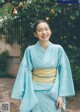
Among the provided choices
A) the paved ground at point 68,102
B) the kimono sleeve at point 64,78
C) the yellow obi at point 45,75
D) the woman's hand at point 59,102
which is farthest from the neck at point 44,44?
the paved ground at point 68,102

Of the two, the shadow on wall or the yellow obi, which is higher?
the yellow obi

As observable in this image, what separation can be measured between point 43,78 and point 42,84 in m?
0.07

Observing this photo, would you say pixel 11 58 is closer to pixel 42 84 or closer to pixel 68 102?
pixel 68 102

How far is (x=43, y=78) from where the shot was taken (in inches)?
163

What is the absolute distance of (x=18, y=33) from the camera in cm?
1091

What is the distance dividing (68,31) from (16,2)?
1.59 meters

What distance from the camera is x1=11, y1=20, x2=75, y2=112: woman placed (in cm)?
412

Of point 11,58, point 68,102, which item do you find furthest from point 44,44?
point 11,58

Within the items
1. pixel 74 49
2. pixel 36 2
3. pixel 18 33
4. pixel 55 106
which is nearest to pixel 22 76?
pixel 55 106

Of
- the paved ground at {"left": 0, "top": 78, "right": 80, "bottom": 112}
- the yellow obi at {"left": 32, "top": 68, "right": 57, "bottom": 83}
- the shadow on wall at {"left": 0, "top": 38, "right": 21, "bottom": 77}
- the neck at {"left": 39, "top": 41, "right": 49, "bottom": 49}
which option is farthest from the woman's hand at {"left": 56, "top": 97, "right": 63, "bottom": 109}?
the shadow on wall at {"left": 0, "top": 38, "right": 21, "bottom": 77}

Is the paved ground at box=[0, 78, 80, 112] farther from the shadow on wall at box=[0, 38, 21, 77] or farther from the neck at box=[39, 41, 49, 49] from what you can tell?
the neck at box=[39, 41, 49, 49]

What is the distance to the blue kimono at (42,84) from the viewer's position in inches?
162

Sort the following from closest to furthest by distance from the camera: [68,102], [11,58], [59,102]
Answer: [59,102] → [68,102] → [11,58]

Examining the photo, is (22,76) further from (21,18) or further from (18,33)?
(18,33)
